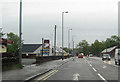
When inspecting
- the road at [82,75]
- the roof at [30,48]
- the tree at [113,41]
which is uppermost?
the tree at [113,41]

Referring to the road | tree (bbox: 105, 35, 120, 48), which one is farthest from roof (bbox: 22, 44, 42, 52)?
tree (bbox: 105, 35, 120, 48)

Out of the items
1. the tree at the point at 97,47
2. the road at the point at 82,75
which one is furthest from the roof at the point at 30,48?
the tree at the point at 97,47

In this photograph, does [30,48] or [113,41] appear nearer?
[30,48]

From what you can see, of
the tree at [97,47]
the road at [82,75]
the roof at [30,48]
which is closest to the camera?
the road at [82,75]

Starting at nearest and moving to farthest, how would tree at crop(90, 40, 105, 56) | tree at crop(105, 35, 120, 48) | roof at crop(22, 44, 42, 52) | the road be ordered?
the road, roof at crop(22, 44, 42, 52), tree at crop(105, 35, 120, 48), tree at crop(90, 40, 105, 56)

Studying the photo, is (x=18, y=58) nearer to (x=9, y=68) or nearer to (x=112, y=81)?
(x=9, y=68)

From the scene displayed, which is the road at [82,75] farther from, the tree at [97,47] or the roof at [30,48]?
the tree at [97,47]

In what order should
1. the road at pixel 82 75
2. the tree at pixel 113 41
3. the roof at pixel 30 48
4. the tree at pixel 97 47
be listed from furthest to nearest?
1. the tree at pixel 97 47
2. the tree at pixel 113 41
3. the roof at pixel 30 48
4. the road at pixel 82 75

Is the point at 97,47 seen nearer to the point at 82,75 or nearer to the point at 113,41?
the point at 113,41

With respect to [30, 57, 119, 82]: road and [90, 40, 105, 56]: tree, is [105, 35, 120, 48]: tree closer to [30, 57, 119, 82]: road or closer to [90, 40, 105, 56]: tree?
[90, 40, 105, 56]: tree

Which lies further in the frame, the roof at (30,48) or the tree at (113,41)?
the tree at (113,41)

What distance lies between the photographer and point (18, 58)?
20172 millimetres

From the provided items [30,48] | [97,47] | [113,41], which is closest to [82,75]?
[30,48]

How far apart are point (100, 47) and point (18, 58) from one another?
504ft
